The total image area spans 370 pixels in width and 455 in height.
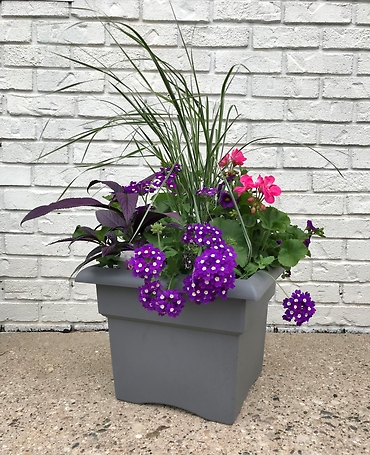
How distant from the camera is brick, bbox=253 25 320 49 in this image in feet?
5.30

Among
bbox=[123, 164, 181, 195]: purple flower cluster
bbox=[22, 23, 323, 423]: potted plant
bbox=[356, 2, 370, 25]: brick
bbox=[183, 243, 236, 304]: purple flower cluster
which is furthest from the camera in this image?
bbox=[356, 2, 370, 25]: brick

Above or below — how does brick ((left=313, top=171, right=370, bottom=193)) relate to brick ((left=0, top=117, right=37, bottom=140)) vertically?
below

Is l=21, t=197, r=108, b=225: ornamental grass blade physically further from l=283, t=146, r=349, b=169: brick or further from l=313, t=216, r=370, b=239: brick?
l=313, t=216, r=370, b=239: brick

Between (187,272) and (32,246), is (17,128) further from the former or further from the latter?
(187,272)

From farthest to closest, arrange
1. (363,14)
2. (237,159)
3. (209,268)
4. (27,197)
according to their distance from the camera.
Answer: (27,197) < (363,14) < (237,159) < (209,268)

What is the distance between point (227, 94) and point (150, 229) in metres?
0.73

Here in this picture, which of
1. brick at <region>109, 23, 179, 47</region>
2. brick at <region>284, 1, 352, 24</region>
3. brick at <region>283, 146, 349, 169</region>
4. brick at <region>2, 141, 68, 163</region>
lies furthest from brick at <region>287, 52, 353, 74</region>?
brick at <region>2, 141, 68, 163</region>

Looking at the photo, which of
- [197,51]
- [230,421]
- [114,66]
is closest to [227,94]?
[197,51]

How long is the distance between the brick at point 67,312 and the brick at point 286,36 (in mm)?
1110

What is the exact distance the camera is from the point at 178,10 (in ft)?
5.28

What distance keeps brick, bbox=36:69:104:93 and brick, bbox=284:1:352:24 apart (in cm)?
69

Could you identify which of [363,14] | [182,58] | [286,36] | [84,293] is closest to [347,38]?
[363,14]

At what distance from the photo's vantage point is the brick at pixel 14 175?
1.69 m

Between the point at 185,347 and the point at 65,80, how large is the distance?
1034 mm
